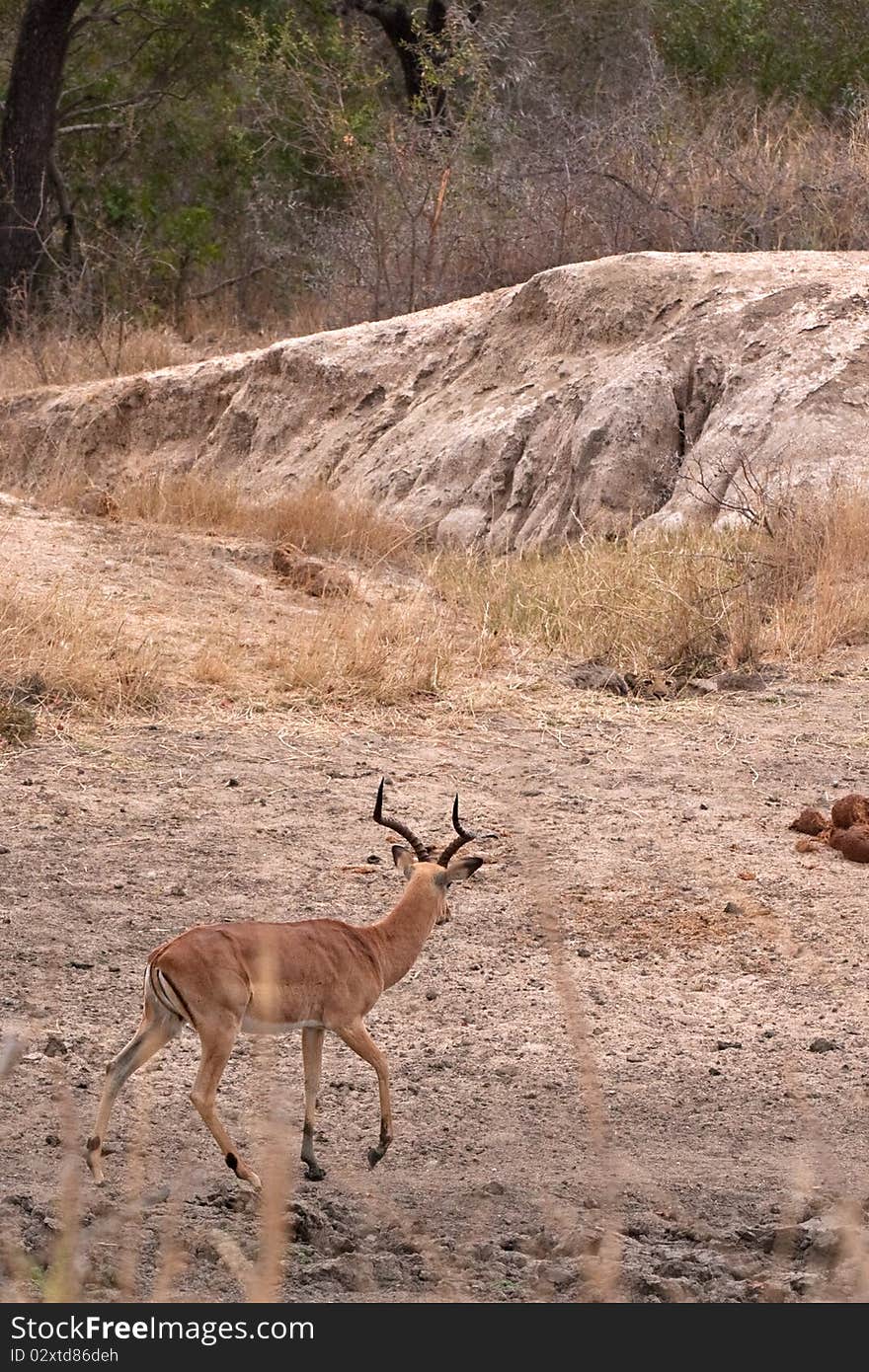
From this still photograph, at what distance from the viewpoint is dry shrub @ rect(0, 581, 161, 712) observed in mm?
8086

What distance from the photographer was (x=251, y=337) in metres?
18.9

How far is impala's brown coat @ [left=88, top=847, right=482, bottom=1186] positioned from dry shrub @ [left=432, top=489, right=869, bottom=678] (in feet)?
15.8

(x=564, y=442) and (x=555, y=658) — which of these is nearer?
(x=555, y=658)

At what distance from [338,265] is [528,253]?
2.49 metres

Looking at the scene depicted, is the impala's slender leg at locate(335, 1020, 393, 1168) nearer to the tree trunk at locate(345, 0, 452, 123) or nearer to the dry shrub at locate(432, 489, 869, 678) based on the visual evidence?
the dry shrub at locate(432, 489, 869, 678)

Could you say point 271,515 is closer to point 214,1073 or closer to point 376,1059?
point 376,1059

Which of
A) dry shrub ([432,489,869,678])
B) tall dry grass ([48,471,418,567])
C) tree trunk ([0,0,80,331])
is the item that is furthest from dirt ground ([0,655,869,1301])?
tree trunk ([0,0,80,331])

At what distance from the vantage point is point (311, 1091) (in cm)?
430

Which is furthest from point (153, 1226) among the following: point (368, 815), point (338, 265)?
point (338, 265)

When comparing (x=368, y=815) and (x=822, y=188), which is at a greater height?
(x=822, y=188)

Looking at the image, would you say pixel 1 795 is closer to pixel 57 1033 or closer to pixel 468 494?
pixel 57 1033

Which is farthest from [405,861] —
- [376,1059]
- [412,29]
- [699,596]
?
[412,29]

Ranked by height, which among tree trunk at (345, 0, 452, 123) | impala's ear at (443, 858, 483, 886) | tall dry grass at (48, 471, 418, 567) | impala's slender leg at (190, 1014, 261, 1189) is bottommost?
tall dry grass at (48, 471, 418, 567)

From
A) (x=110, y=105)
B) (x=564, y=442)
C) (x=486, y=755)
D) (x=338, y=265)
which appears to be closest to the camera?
(x=486, y=755)
